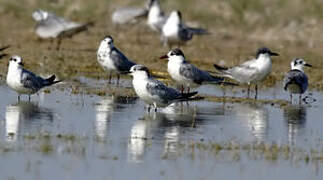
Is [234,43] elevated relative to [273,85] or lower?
elevated

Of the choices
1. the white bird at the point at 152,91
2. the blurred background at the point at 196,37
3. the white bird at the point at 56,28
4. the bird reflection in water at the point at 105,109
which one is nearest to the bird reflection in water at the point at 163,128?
the white bird at the point at 152,91

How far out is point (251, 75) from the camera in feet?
59.7

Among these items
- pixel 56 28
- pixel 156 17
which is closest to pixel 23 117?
pixel 56 28

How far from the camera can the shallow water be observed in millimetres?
10484

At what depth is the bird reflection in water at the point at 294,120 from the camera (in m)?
13.5

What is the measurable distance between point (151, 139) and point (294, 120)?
354 centimetres

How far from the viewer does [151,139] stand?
1224 centimetres

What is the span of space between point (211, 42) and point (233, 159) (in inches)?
679

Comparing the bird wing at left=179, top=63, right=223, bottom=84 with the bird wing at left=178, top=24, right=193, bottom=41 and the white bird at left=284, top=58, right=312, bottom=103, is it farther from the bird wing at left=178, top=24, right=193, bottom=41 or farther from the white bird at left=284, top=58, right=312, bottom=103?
the bird wing at left=178, top=24, right=193, bottom=41

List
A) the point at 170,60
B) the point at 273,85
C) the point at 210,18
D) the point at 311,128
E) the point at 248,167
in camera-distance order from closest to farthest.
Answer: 1. the point at 248,167
2. the point at 311,128
3. the point at 170,60
4. the point at 273,85
5. the point at 210,18

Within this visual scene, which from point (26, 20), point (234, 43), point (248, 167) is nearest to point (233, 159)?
point (248, 167)

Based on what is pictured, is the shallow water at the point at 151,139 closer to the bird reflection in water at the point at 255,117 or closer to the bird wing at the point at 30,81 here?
the bird reflection in water at the point at 255,117

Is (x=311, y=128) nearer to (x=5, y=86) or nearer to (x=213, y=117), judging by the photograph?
(x=213, y=117)

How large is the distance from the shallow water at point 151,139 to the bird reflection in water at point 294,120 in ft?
0.05
